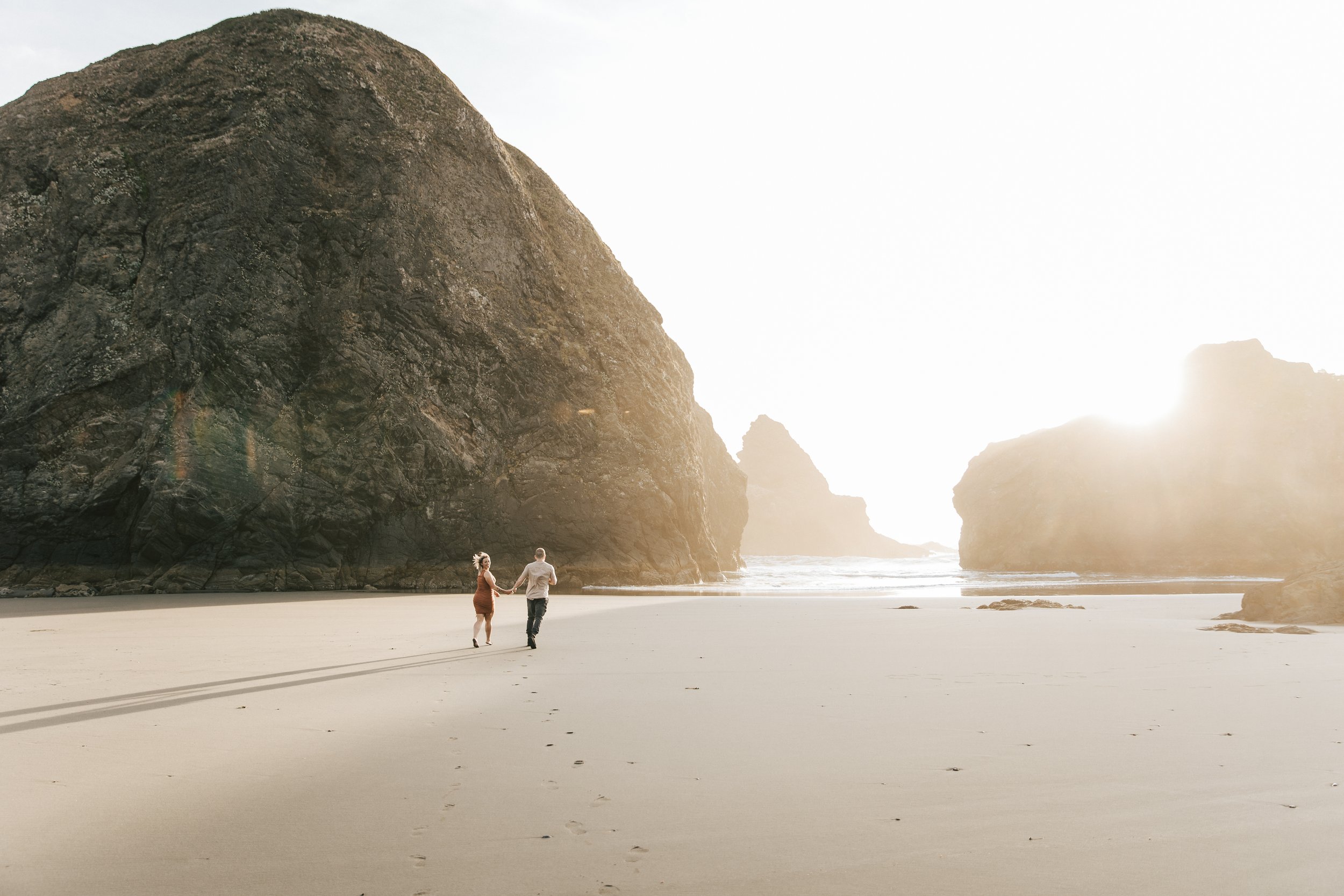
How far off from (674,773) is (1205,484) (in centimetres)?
7940

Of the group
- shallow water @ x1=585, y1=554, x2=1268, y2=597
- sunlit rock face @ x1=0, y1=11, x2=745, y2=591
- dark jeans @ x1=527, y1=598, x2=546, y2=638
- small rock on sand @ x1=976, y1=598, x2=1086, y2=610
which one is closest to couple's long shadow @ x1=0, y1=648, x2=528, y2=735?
dark jeans @ x1=527, y1=598, x2=546, y2=638

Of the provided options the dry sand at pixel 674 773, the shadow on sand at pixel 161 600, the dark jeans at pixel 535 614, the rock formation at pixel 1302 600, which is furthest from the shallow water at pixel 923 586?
the dry sand at pixel 674 773

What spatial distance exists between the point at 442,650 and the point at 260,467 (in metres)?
21.7

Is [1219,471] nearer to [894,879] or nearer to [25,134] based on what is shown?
[894,879]

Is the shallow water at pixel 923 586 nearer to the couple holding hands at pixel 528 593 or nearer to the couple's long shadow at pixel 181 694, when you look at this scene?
the couple holding hands at pixel 528 593

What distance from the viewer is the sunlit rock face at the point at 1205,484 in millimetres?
64188

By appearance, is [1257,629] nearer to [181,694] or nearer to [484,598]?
[484,598]

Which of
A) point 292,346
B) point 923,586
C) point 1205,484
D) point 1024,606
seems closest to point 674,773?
point 1024,606

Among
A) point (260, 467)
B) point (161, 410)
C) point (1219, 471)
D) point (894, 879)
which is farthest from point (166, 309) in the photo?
point (1219, 471)

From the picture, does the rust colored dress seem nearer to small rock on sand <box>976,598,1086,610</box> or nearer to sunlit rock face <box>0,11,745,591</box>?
small rock on sand <box>976,598,1086,610</box>

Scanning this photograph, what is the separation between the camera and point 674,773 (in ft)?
15.4

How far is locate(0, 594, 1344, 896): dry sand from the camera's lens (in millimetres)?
3246

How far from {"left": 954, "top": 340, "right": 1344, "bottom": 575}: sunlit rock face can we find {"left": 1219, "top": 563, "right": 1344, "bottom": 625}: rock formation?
5420 centimetres

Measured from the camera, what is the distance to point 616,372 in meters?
36.4
